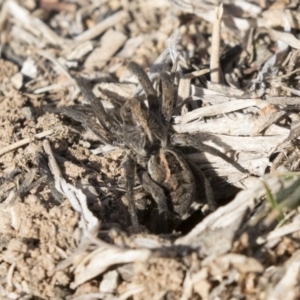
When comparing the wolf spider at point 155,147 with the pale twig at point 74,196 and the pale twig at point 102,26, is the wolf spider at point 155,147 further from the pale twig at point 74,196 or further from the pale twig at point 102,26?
the pale twig at point 102,26

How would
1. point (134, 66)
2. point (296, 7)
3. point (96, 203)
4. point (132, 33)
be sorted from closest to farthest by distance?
point (96, 203)
point (134, 66)
point (296, 7)
point (132, 33)

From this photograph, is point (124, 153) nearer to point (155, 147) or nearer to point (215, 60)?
point (155, 147)

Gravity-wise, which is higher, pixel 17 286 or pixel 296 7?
pixel 296 7

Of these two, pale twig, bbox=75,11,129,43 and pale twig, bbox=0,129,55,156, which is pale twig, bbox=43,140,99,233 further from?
pale twig, bbox=75,11,129,43

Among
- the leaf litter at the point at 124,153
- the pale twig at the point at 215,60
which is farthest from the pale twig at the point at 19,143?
the pale twig at the point at 215,60

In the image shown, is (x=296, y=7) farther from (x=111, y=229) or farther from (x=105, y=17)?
(x=111, y=229)

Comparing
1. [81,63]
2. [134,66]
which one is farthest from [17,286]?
[81,63]
